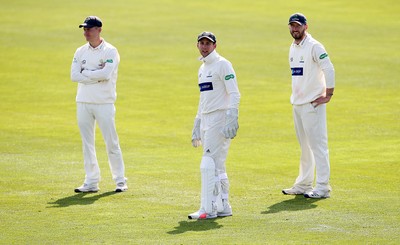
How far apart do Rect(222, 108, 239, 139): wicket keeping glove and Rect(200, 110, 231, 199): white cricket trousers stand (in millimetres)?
226

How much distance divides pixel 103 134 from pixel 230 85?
3.08 m

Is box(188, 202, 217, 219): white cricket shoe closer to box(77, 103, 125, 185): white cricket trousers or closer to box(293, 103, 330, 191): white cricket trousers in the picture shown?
box(293, 103, 330, 191): white cricket trousers

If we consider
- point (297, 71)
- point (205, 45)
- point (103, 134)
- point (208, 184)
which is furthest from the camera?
point (103, 134)

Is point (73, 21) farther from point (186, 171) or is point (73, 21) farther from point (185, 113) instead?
point (186, 171)

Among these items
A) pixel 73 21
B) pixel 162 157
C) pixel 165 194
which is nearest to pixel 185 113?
pixel 162 157

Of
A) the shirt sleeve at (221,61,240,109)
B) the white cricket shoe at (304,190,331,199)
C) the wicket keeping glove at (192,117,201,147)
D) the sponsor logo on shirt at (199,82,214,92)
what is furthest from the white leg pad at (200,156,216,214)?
the white cricket shoe at (304,190,331,199)

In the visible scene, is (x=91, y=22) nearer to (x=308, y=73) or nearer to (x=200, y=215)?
(x=308, y=73)

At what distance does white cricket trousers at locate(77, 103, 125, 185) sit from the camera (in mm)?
13852

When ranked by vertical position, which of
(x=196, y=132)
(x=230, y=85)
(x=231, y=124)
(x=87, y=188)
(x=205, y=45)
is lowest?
(x=87, y=188)

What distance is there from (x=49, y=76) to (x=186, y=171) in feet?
40.2

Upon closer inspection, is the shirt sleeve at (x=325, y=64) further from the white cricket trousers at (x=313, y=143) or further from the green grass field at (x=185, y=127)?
the green grass field at (x=185, y=127)

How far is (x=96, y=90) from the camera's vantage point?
45.4 feet

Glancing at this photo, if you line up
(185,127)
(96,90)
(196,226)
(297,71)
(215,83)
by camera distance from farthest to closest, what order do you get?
(185,127) → (96,90) → (297,71) → (215,83) → (196,226)

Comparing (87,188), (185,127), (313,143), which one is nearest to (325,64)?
(313,143)
